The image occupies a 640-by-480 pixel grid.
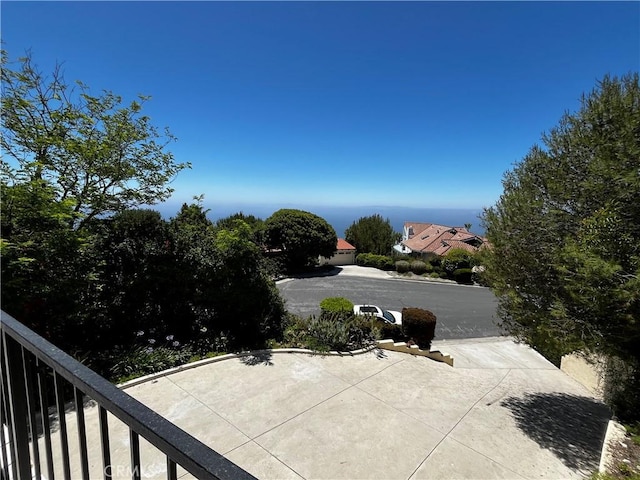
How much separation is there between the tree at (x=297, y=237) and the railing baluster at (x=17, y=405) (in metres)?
23.8

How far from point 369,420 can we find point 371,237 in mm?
32220

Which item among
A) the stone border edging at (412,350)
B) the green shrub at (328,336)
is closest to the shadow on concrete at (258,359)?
the green shrub at (328,336)

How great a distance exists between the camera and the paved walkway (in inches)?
171

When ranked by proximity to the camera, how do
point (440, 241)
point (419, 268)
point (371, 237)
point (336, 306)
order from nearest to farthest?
point (336, 306)
point (419, 268)
point (440, 241)
point (371, 237)

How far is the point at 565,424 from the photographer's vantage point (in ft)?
21.0

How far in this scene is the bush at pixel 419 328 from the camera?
32.4 feet

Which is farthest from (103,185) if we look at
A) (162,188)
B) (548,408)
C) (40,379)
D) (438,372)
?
(548,408)

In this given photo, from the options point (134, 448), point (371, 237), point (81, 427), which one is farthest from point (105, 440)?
point (371, 237)

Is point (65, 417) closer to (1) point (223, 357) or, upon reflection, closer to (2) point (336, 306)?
(1) point (223, 357)

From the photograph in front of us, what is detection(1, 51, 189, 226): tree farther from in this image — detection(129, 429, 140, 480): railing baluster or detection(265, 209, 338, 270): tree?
detection(265, 209, 338, 270): tree

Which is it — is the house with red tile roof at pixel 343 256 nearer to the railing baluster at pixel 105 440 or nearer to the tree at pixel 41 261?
the tree at pixel 41 261

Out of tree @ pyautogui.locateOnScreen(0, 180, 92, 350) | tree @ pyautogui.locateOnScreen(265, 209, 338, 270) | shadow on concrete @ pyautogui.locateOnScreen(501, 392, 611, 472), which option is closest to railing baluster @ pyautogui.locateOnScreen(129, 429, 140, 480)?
tree @ pyautogui.locateOnScreen(0, 180, 92, 350)

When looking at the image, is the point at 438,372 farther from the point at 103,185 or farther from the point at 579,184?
the point at 103,185

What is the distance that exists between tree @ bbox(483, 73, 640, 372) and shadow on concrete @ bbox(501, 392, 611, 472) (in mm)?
1417
